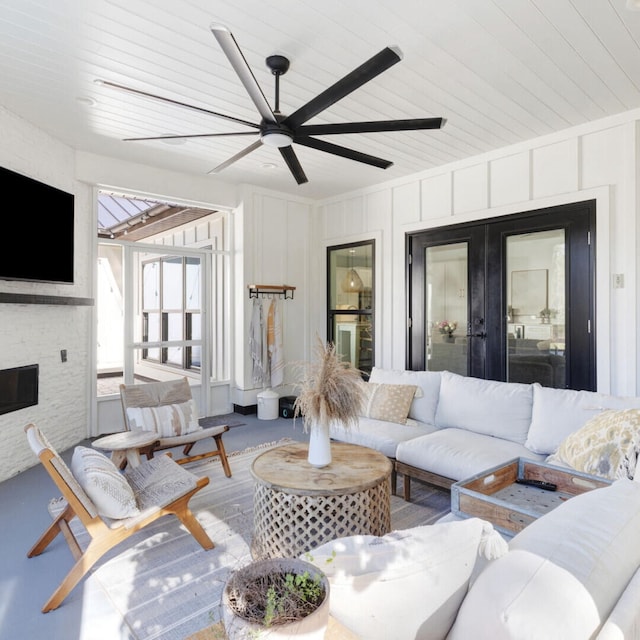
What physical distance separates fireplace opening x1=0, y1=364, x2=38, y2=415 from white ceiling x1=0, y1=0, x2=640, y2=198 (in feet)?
7.28

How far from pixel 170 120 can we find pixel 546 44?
9.48 feet

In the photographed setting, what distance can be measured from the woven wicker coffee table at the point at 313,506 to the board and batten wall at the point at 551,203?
266 cm

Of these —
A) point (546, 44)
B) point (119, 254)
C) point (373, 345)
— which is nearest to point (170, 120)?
point (119, 254)

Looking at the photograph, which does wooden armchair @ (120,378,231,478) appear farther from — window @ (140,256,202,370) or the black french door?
the black french door

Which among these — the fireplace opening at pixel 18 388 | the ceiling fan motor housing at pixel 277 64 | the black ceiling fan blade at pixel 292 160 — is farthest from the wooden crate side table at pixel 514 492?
the fireplace opening at pixel 18 388

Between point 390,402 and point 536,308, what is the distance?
6.01 ft

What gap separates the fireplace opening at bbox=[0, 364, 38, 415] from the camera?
365cm

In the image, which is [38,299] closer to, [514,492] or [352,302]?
[352,302]

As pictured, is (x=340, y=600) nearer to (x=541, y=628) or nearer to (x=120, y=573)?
(x=541, y=628)

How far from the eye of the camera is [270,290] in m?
6.00

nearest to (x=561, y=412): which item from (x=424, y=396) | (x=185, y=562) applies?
(x=424, y=396)

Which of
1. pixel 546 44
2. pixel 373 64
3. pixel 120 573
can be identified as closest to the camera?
pixel 373 64

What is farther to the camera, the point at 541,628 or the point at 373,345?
the point at 373,345

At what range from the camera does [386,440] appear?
326 centimetres
